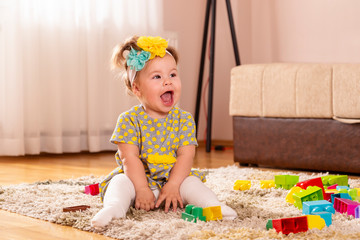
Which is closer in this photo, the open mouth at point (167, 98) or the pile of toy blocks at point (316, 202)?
the pile of toy blocks at point (316, 202)

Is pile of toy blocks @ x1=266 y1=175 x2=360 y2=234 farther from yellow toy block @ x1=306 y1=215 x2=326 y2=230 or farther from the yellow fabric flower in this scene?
the yellow fabric flower

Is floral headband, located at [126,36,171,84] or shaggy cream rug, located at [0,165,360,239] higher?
floral headband, located at [126,36,171,84]

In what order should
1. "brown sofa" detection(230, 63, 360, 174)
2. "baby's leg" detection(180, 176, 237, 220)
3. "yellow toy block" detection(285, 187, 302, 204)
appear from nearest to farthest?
"baby's leg" detection(180, 176, 237, 220) < "yellow toy block" detection(285, 187, 302, 204) < "brown sofa" detection(230, 63, 360, 174)

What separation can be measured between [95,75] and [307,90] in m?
1.26

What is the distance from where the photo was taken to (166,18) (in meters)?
3.58

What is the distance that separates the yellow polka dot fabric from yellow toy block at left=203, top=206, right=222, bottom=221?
10.9 inches

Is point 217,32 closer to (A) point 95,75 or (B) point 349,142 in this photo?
(A) point 95,75

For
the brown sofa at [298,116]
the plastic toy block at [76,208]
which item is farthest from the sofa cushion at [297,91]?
the plastic toy block at [76,208]

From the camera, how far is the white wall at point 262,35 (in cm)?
318

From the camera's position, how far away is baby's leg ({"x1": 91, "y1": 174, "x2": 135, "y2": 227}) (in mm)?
1265

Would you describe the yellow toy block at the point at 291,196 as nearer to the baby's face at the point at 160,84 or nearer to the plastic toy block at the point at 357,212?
the plastic toy block at the point at 357,212

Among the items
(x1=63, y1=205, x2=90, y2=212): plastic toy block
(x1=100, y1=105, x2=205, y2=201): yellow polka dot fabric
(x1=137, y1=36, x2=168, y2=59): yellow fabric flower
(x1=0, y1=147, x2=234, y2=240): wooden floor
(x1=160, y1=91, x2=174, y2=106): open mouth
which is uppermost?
(x1=137, y1=36, x2=168, y2=59): yellow fabric flower

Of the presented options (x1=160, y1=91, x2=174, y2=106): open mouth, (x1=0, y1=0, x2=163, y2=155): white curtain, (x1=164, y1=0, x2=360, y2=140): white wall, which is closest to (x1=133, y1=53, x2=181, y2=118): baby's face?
(x1=160, y1=91, x2=174, y2=106): open mouth

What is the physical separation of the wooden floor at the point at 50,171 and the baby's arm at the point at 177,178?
287 mm
